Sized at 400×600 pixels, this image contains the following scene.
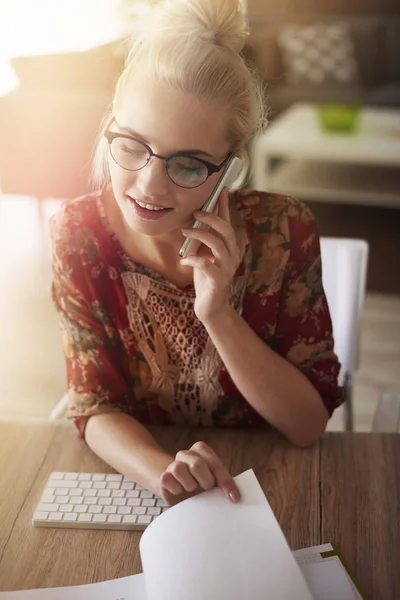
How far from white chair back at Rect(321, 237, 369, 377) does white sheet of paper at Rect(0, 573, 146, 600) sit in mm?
735

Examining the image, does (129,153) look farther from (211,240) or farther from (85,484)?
(85,484)

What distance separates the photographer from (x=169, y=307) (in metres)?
1.16

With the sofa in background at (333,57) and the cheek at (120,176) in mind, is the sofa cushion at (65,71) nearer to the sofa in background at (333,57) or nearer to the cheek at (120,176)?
the sofa in background at (333,57)

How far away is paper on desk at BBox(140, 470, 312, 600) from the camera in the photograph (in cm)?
76

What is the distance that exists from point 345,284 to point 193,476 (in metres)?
0.63

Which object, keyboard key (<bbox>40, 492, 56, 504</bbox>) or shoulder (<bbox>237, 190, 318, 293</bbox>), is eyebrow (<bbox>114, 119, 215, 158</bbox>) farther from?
keyboard key (<bbox>40, 492, 56, 504</bbox>)

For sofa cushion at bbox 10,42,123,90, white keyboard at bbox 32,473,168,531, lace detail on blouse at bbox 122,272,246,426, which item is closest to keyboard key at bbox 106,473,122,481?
white keyboard at bbox 32,473,168,531

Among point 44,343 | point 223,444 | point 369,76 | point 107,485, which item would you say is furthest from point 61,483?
point 369,76

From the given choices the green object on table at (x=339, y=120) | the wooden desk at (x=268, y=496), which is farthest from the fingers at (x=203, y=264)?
the green object on table at (x=339, y=120)

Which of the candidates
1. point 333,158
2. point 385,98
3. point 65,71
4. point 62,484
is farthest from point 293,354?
point 385,98

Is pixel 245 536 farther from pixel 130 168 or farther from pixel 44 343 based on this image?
pixel 44 343

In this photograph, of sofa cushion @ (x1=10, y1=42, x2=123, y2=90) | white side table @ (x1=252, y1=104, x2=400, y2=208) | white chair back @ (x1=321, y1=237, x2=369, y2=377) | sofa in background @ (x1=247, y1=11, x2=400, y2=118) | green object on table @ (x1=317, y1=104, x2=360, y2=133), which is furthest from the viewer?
sofa in background @ (x1=247, y1=11, x2=400, y2=118)

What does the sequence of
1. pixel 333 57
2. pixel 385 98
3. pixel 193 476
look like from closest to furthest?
pixel 193 476 → pixel 385 98 → pixel 333 57

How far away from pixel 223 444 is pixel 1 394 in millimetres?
1480
